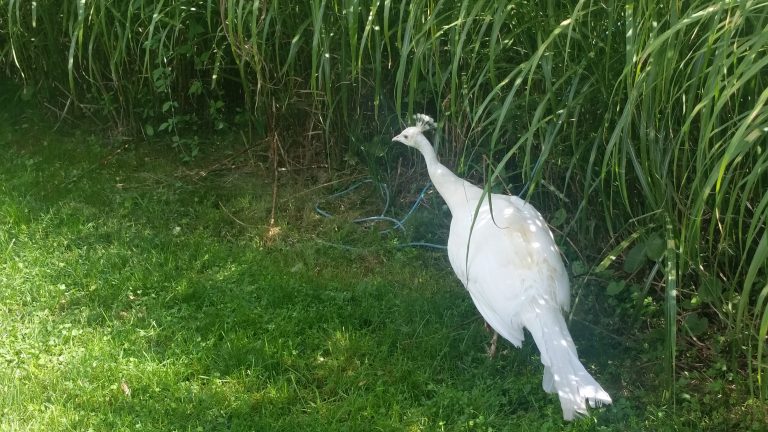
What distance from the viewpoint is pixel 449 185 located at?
2861mm

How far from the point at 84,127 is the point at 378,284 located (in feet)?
6.30

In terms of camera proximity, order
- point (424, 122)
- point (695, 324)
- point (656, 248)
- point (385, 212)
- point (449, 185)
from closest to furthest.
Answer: point (656, 248), point (695, 324), point (449, 185), point (424, 122), point (385, 212)

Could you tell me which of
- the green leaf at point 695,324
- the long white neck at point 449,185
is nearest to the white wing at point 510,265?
the long white neck at point 449,185

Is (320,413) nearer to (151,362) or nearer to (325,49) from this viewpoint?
(151,362)

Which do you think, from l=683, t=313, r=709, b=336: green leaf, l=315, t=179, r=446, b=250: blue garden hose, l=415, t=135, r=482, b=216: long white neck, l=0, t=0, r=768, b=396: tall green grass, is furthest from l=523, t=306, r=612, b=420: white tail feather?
l=315, t=179, r=446, b=250: blue garden hose

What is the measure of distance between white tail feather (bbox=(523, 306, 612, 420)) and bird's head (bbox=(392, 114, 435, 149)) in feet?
2.79

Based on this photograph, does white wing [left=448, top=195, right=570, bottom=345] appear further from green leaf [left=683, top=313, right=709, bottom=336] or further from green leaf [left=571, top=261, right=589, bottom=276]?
green leaf [left=683, top=313, right=709, bottom=336]

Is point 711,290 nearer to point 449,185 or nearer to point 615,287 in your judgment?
point 615,287

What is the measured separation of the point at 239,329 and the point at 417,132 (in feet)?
2.88

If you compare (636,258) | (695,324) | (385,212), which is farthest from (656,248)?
(385,212)

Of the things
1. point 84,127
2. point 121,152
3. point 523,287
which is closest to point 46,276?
point 121,152

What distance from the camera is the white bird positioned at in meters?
2.19

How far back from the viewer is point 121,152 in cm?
393

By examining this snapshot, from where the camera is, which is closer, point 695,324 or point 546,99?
point 546,99
